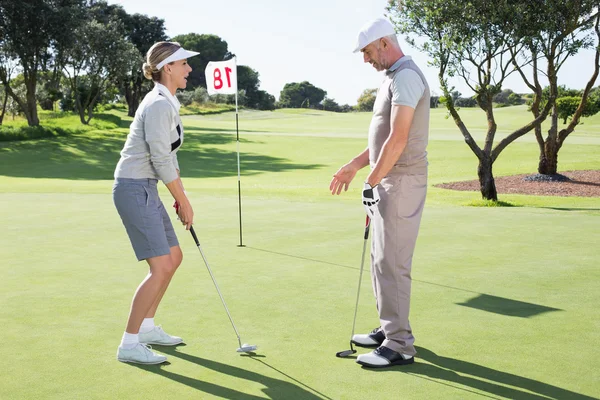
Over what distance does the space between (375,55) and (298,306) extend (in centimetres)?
221

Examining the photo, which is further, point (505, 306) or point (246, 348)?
point (505, 306)

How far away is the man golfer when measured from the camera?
14.8 feet

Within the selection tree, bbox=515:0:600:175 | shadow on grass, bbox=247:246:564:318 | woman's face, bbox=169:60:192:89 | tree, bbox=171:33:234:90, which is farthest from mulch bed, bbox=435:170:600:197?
tree, bbox=171:33:234:90

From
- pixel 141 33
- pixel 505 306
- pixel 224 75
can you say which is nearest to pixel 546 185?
pixel 224 75

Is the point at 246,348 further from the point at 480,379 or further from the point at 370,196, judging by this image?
the point at 480,379

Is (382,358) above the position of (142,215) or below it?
below

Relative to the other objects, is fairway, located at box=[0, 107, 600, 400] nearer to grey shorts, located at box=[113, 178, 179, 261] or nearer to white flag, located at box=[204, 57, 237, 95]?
grey shorts, located at box=[113, 178, 179, 261]

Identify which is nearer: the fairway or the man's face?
the fairway

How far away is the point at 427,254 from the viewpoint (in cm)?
833

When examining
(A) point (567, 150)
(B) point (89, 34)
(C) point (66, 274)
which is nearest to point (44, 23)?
(B) point (89, 34)

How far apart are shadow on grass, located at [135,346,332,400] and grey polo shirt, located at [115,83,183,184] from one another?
3.81 ft

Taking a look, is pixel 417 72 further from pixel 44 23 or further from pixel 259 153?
pixel 44 23

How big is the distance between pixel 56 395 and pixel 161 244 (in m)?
1.14

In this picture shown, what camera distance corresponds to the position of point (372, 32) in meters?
4.56
